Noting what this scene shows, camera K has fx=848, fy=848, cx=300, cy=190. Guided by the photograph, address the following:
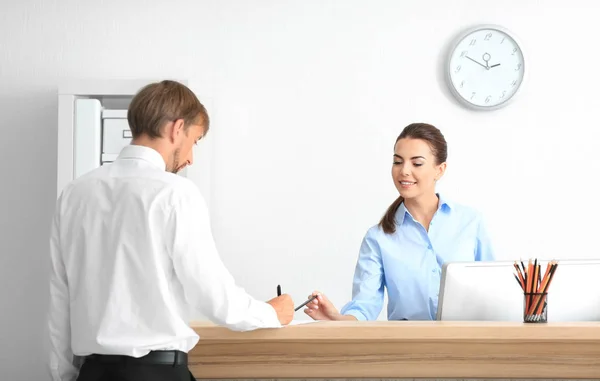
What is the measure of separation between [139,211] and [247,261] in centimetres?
239

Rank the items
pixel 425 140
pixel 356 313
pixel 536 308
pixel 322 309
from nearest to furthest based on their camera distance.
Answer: pixel 536 308, pixel 322 309, pixel 356 313, pixel 425 140

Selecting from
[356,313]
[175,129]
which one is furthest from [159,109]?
[356,313]

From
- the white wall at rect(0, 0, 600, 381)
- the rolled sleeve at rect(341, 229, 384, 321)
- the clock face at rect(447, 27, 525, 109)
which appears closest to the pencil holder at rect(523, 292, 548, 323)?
the rolled sleeve at rect(341, 229, 384, 321)

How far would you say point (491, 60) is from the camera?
4094mm

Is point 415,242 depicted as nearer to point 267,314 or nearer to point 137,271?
point 267,314

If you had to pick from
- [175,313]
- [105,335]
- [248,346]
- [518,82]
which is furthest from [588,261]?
[518,82]

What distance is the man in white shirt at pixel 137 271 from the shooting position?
5.56ft

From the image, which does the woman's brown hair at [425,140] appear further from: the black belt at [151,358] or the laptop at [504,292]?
the black belt at [151,358]

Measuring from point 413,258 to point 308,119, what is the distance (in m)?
1.42

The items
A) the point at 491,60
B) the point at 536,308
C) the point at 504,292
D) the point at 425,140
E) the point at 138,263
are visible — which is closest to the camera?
the point at 138,263

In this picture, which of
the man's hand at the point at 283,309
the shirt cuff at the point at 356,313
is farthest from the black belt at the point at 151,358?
the shirt cuff at the point at 356,313

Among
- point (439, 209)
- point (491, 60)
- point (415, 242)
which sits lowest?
point (415, 242)

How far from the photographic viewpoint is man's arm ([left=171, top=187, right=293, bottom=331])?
5.58 feet

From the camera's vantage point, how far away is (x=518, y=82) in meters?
4.08
